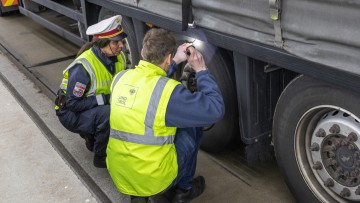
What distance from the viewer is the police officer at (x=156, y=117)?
7.40ft

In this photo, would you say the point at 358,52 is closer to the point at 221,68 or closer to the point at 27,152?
the point at 221,68

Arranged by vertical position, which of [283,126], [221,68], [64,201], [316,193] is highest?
[221,68]

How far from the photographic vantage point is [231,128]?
2.95m

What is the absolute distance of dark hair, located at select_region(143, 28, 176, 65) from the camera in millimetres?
2369

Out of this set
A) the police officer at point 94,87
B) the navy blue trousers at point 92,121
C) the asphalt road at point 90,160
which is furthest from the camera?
the navy blue trousers at point 92,121

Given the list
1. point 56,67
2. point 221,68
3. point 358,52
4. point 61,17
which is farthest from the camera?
point 61,17

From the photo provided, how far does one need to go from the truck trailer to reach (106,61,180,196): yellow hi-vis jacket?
0.51 metres

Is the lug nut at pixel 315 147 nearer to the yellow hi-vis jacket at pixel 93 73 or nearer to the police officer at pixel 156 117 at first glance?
the police officer at pixel 156 117

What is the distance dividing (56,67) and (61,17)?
2.44 m

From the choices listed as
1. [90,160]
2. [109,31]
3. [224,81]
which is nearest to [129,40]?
[109,31]

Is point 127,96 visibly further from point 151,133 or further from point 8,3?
point 8,3

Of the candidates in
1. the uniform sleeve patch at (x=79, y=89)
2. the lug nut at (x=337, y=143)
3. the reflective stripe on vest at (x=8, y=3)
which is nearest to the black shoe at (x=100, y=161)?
the uniform sleeve patch at (x=79, y=89)

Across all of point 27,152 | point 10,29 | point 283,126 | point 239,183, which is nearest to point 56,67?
point 27,152

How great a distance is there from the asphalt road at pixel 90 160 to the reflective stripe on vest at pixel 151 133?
0.67 metres
